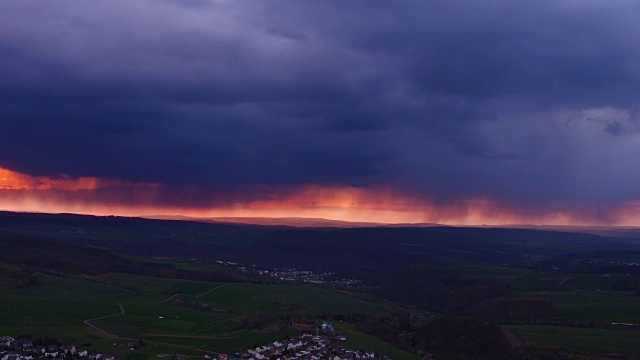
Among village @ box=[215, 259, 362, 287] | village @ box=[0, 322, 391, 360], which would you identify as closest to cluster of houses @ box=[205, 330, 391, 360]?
village @ box=[0, 322, 391, 360]

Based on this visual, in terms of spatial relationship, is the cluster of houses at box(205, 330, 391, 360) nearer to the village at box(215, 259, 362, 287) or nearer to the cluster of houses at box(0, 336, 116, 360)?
the cluster of houses at box(0, 336, 116, 360)

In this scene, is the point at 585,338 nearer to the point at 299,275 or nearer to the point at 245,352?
the point at 245,352

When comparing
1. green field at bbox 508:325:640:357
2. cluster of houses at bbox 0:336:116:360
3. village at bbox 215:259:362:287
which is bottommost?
cluster of houses at bbox 0:336:116:360

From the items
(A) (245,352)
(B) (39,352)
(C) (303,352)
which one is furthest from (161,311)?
(C) (303,352)

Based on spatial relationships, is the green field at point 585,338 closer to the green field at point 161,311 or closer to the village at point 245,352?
the green field at point 161,311

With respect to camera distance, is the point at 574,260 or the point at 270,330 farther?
the point at 574,260

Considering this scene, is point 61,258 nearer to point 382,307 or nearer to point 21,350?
point 382,307

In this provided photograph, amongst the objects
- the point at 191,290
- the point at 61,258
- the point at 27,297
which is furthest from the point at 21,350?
the point at 61,258

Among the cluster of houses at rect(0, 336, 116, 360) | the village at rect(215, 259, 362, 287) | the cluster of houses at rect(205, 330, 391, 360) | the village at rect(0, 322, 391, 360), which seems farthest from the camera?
the village at rect(215, 259, 362, 287)
